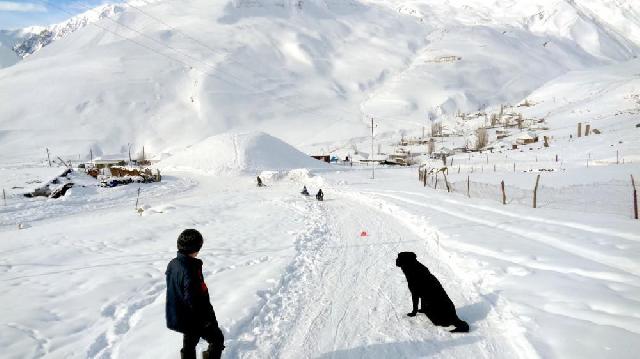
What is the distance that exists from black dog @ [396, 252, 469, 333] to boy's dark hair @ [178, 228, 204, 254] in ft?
11.2

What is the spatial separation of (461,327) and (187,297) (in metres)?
4.00

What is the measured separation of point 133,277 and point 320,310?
4.57 m

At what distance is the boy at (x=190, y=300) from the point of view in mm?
4332

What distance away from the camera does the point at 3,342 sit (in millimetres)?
5891

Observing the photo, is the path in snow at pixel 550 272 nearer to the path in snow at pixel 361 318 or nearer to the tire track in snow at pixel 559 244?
the tire track in snow at pixel 559 244

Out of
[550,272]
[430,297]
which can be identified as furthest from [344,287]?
[550,272]

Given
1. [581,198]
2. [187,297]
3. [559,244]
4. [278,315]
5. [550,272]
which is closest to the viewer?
[187,297]

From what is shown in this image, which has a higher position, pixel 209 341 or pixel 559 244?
pixel 209 341

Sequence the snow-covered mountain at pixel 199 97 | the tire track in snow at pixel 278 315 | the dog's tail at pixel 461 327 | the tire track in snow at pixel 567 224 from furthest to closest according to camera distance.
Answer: the snow-covered mountain at pixel 199 97, the tire track in snow at pixel 567 224, the dog's tail at pixel 461 327, the tire track in snow at pixel 278 315

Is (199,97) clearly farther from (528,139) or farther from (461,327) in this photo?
(461,327)

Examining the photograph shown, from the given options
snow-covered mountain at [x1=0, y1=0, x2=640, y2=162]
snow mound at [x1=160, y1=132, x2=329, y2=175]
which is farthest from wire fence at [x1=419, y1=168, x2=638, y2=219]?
snow-covered mountain at [x1=0, y1=0, x2=640, y2=162]

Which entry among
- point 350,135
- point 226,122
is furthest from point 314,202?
point 226,122

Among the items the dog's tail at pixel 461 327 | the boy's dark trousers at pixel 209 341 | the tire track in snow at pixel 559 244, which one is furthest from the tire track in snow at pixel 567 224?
the boy's dark trousers at pixel 209 341

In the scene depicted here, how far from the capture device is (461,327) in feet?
19.9
